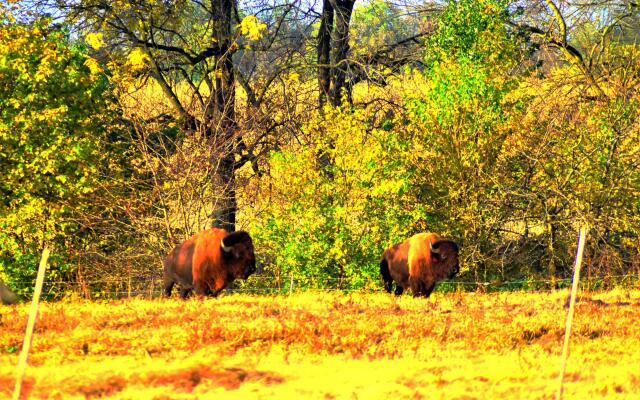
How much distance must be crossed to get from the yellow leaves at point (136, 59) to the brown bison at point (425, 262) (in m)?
12.0

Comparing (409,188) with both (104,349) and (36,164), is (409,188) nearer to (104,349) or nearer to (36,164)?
(36,164)

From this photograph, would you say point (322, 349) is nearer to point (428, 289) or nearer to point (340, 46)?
point (428, 289)

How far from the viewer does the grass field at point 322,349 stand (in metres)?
11.0

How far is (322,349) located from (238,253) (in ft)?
16.0

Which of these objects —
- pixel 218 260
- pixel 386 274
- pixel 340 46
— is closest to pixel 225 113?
pixel 340 46

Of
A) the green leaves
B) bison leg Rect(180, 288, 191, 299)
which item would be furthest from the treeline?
bison leg Rect(180, 288, 191, 299)

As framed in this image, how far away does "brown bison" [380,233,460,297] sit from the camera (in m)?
19.0

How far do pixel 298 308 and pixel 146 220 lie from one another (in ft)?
32.7

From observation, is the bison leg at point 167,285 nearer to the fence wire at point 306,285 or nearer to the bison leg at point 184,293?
the bison leg at point 184,293

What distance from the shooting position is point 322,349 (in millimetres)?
12953

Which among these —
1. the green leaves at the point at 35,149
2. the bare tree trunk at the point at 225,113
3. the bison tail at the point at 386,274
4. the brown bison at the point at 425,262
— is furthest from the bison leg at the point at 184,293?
the green leaves at the point at 35,149

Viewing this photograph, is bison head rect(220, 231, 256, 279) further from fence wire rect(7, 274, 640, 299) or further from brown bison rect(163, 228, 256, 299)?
fence wire rect(7, 274, 640, 299)

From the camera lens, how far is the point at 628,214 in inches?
1018

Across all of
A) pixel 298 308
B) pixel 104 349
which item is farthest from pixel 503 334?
pixel 104 349
